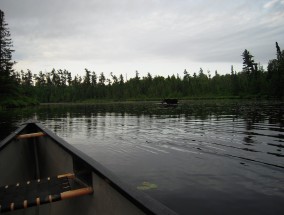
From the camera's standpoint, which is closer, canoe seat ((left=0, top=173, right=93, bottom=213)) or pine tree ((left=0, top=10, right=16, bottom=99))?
canoe seat ((left=0, top=173, right=93, bottom=213))

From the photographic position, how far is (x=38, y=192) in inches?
169

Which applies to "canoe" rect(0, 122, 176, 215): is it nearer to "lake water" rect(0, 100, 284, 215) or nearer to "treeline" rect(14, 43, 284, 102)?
"lake water" rect(0, 100, 284, 215)

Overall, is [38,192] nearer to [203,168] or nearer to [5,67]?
[203,168]

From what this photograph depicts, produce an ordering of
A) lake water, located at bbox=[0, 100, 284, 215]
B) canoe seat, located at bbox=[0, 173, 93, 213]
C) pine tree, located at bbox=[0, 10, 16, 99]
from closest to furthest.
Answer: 1. canoe seat, located at bbox=[0, 173, 93, 213]
2. lake water, located at bbox=[0, 100, 284, 215]
3. pine tree, located at bbox=[0, 10, 16, 99]

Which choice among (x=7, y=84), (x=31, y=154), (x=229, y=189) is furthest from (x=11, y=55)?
(x=229, y=189)

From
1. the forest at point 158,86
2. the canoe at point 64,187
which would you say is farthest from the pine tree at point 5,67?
the canoe at point 64,187

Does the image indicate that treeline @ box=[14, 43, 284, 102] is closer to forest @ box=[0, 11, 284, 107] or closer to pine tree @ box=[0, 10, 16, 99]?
forest @ box=[0, 11, 284, 107]

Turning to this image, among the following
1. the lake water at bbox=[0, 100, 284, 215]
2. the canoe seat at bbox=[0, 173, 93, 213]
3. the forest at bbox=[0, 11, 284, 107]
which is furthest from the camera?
the forest at bbox=[0, 11, 284, 107]

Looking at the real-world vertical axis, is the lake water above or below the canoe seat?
below

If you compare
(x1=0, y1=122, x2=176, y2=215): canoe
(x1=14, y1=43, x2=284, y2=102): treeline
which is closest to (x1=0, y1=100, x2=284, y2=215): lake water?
(x1=0, y1=122, x2=176, y2=215): canoe

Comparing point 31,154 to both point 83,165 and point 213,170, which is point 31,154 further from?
point 213,170

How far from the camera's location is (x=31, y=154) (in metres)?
8.84

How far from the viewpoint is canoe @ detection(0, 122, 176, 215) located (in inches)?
131

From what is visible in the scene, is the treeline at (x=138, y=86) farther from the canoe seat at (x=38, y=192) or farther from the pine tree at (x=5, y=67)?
the canoe seat at (x=38, y=192)
